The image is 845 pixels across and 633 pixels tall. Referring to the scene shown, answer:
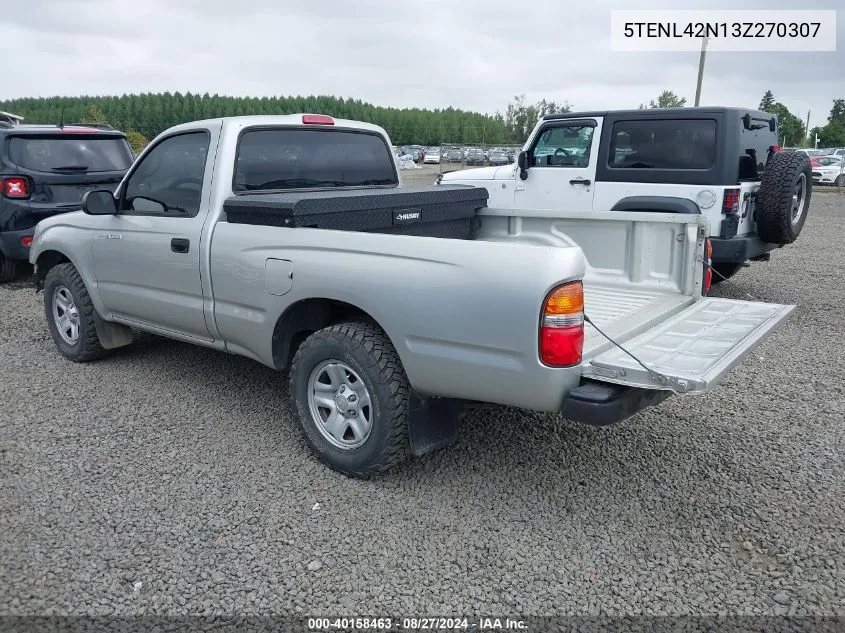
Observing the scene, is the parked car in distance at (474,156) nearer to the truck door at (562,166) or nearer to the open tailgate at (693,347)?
the truck door at (562,166)

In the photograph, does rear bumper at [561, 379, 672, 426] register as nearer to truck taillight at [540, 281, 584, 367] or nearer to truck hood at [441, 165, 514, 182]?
truck taillight at [540, 281, 584, 367]

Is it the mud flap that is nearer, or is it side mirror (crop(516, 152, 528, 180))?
the mud flap

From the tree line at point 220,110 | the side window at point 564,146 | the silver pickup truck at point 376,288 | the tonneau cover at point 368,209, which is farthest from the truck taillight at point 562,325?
the tree line at point 220,110

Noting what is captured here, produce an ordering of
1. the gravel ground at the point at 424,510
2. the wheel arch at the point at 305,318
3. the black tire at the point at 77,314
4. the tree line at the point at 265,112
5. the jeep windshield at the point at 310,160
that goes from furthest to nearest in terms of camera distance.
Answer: the tree line at the point at 265,112, the black tire at the point at 77,314, the jeep windshield at the point at 310,160, the wheel arch at the point at 305,318, the gravel ground at the point at 424,510

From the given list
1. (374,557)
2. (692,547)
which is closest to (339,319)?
(374,557)

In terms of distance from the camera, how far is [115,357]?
5.77 metres

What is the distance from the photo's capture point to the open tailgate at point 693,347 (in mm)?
2840

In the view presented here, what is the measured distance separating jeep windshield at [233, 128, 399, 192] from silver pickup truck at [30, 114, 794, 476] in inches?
0.4

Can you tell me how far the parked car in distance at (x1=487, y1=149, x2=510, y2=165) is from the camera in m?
31.8

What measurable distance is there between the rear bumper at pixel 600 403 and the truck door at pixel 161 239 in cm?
243

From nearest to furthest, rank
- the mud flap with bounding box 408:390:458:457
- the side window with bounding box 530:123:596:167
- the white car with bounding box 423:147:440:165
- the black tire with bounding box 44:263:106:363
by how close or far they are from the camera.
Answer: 1. the mud flap with bounding box 408:390:458:457
2. the black tire with bounding box 44:263:106:363
3. the side window with bounding box 530:123:596:167
4. the white car with bounding box 423:147:440:165

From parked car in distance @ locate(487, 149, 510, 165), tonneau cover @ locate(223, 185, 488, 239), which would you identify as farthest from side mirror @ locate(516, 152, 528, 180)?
parked car in distance @ locate(487, 149, 510, 165)

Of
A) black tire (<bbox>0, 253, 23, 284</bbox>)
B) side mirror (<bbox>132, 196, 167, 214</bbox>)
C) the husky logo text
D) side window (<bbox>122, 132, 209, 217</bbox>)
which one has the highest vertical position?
side window (<bbox>122, 132, 209, 217</bbox>)

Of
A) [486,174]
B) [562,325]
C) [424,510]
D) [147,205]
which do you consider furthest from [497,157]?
[562,325]
